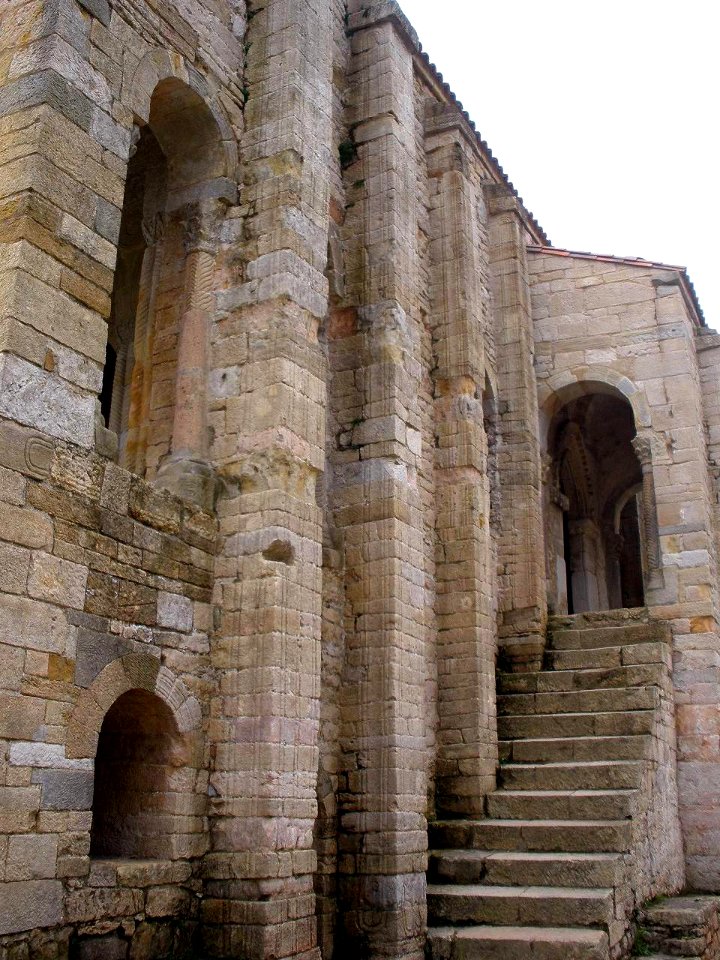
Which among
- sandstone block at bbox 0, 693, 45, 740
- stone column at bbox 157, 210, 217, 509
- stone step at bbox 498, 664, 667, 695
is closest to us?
sandstone block at bbox 0, 693, 45, 740

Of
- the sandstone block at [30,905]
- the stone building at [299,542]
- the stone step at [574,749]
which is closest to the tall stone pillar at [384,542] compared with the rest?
the stone building at [299,542]

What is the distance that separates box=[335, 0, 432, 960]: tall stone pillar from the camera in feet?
25.4

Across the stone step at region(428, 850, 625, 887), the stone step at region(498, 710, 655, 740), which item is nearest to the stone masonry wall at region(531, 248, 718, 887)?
the stone step at region(498, 710, 655, 740)

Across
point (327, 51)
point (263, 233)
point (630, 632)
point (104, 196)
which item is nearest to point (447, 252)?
point (327, 51)

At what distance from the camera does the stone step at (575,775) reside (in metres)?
8.96

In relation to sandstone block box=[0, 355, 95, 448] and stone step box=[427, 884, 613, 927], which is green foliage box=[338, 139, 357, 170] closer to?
sandstone block box=[0, 355, 95, 448]

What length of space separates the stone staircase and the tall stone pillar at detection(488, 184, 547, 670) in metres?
0.42

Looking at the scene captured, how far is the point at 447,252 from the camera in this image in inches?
436

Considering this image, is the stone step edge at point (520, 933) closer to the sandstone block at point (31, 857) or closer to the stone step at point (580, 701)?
the stone step at point (580, 701)

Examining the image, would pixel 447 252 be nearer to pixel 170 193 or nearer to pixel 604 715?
pixel 170 193

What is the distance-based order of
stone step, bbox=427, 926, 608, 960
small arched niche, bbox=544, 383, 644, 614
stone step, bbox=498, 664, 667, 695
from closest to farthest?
1. stone step, bbox=427, 926, 608, 960
2. stone step, bbox=498, 664, 667, 695
3. small arched niche, bbox=544, 383, 644, 614

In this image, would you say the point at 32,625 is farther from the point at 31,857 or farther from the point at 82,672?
the point at 31,857

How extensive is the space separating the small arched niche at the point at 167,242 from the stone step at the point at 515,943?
413 centimetres

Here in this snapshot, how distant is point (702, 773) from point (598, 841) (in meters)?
3.11
